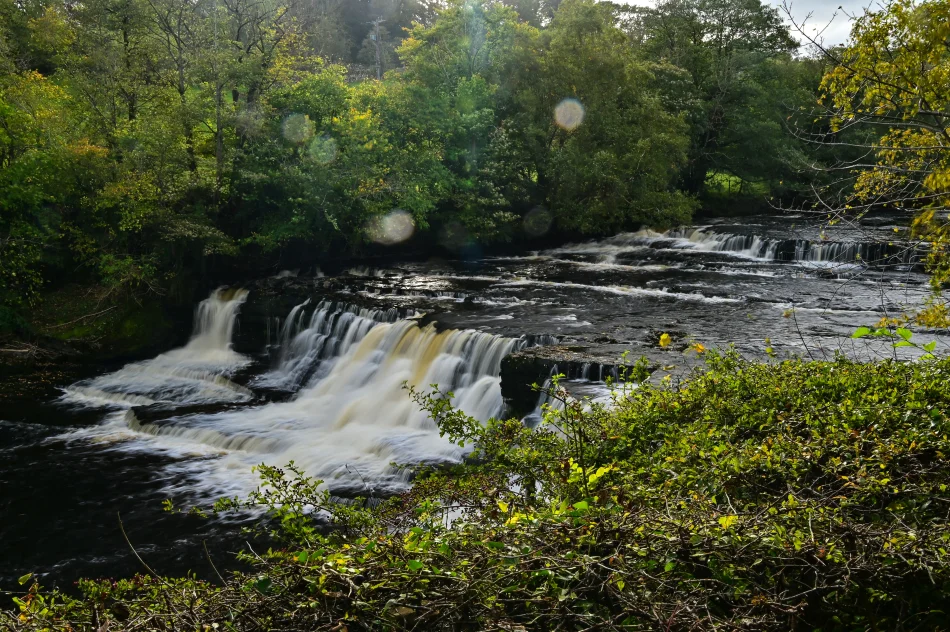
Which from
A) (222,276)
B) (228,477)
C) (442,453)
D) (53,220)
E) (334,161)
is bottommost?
(228,477)

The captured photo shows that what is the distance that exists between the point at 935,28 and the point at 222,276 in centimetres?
1934

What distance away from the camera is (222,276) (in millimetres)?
21188

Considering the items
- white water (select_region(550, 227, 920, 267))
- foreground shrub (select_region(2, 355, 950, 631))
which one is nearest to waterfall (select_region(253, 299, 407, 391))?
white water (select_region(550, 227, 920, 267))

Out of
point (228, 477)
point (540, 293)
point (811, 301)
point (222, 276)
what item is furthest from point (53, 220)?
point (811, 301)

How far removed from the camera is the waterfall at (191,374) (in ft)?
51.2

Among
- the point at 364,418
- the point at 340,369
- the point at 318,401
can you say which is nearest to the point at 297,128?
the point at 340,369

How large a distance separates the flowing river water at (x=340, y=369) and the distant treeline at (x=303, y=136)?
2537 millimetres

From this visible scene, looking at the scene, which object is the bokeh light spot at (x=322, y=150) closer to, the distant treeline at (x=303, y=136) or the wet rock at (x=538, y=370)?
the distant treeline at (x=303, y=136)

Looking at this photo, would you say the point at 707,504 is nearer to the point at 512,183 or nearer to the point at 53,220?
the point at 53,220

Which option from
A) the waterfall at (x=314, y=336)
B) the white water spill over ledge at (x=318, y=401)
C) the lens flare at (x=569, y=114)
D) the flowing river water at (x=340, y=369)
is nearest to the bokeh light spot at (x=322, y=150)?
the flowing river water at (x=340, y=369)

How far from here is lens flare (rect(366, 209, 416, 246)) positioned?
2247cm

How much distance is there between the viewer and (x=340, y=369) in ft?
51.4

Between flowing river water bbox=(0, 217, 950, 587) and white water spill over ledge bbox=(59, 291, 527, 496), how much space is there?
1.9 inches

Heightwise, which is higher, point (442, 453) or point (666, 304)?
point (666, 304)
